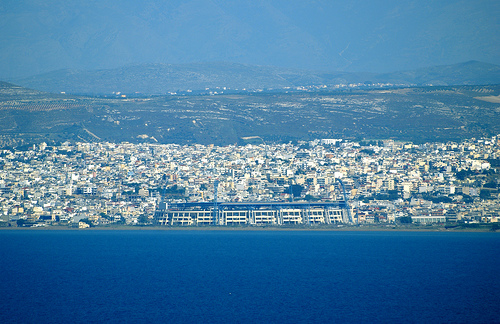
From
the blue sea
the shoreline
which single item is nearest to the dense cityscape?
the shoreline

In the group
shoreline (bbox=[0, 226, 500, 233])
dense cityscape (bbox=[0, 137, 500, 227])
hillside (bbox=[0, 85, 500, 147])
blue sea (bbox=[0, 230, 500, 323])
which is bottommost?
blue sea (bbox=[0, 230, 500, 323])

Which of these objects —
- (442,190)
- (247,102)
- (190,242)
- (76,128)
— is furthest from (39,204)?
(247,102)

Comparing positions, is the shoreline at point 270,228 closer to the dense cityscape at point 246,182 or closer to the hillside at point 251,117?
the dense cityscape at point 246,182

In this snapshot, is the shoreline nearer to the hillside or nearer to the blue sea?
the blue sea

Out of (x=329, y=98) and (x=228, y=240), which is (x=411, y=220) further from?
(x=329, y=98)

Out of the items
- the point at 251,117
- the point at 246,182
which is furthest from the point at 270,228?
the point at 251,117
